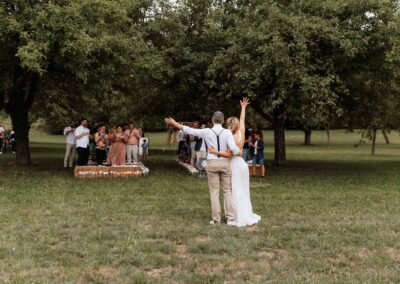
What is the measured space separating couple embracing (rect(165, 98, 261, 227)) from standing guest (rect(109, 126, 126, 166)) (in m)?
10.3

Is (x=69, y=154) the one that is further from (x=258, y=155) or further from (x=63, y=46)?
(x=258, y=155)

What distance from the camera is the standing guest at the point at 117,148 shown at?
19.4m

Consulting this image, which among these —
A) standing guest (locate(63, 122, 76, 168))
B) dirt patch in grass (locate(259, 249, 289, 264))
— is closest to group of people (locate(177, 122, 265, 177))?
standing guest (locate(63, 122, 76, 168))

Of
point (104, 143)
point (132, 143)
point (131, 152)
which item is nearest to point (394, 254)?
point (104, 143)

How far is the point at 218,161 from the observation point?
31.2 feet

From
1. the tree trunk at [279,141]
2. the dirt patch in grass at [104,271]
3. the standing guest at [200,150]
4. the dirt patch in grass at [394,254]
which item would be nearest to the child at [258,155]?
the standing guest at [200,150]

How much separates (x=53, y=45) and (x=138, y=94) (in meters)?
8.87

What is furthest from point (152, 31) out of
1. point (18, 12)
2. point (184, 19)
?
point (18, 12)

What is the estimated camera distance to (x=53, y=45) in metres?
15.9

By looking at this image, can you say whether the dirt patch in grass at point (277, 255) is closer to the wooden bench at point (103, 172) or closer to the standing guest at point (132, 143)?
the wooden bench at point (103, 172)

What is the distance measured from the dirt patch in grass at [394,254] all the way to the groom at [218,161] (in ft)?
9.38

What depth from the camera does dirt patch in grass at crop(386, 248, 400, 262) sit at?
716 cm

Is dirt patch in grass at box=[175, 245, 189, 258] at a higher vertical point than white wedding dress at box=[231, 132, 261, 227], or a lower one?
lower

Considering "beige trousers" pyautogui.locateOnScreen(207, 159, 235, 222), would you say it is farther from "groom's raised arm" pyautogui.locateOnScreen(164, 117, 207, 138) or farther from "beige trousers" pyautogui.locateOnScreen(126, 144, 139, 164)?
"beige trousers" pyautogui.locateOnScreen(126, 144, 139, 164)
